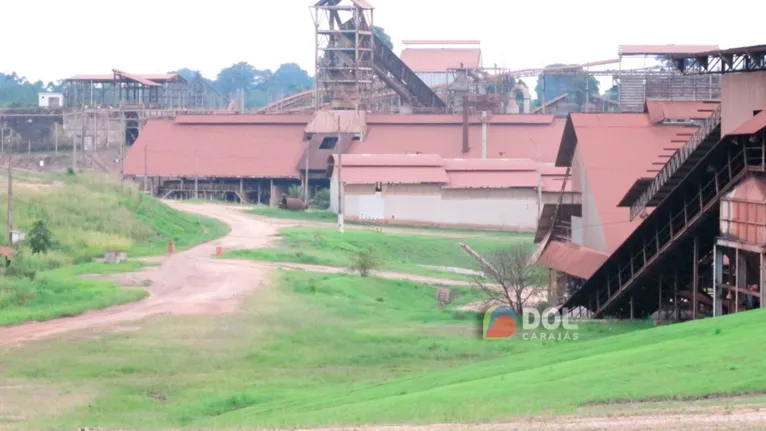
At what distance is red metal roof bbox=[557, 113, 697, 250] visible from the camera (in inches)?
1626

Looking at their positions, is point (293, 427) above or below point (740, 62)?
below

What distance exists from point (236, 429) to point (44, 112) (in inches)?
4166

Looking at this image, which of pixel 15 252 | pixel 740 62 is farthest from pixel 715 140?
pixel 15 252

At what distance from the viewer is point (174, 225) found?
64688mm

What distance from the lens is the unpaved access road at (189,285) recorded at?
33375 millimetres

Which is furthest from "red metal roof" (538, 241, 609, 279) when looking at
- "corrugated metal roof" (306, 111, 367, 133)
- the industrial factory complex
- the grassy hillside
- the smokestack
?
"corrugated metal roof" (306, 111, 367, 133)

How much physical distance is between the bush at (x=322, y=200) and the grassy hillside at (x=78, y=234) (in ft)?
58.4

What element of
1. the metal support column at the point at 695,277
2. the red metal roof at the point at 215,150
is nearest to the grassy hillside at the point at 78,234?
the metal support column at the point at 695,277

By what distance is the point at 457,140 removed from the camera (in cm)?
9588

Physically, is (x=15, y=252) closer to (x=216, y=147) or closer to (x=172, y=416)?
(x=172, y=416)

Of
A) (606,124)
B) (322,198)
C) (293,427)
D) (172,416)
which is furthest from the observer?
(322,198)

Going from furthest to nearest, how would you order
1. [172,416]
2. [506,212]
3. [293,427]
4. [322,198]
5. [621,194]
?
[322,198], [506,212], [621,194], [172,416], [293,427]

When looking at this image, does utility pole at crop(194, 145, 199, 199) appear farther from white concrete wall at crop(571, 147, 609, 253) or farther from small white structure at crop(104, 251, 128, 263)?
white concrete wall at crop(571, 147, 609, 253)

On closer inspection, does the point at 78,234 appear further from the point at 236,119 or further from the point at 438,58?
the point at 438,58
